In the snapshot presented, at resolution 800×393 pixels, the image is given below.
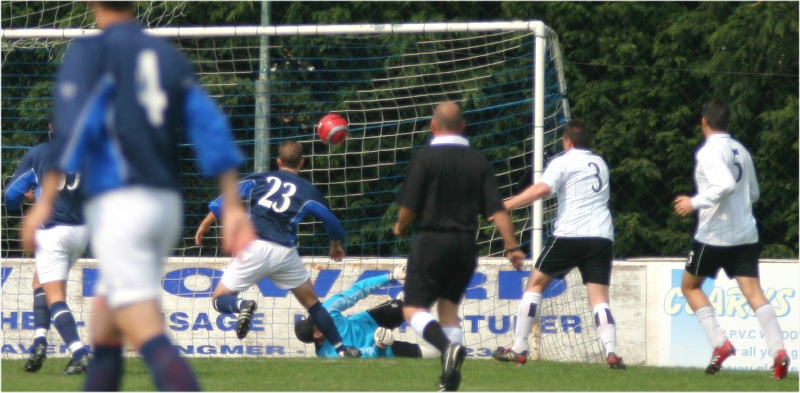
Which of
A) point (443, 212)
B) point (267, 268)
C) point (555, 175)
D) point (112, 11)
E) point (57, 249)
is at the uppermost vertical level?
point (112, 11)

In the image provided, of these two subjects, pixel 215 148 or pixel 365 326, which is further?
pixel 365 326

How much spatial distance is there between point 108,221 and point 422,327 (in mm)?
3076

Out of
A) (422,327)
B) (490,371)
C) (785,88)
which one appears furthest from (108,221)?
(785,88)

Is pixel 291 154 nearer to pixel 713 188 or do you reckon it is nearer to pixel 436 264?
pixel 436 264

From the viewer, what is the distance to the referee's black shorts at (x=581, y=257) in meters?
8.34

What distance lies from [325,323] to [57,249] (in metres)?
2.07

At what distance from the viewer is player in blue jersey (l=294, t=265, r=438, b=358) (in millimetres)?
9859

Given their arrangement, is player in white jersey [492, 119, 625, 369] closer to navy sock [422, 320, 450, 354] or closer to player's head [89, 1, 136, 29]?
navy sock [422, 320, 450, 354]

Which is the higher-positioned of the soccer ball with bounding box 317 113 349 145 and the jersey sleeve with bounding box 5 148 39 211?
the soccer ball with bounding box 317 113 349 145

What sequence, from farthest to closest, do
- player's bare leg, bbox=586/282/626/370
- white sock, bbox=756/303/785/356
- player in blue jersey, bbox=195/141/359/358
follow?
player in blue jersey, bbox=195/141/359/358, player's bare leg, bbox=586/282/626/370, white sock, bbox=756/303/785/356

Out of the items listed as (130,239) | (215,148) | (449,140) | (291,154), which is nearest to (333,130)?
(291,154)

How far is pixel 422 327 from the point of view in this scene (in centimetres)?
659

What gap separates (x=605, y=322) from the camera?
27.2 ft

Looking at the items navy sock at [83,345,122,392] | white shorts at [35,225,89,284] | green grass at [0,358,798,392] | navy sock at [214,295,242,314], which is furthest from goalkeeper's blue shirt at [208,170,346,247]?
navy sock at [83,345,122,392]
